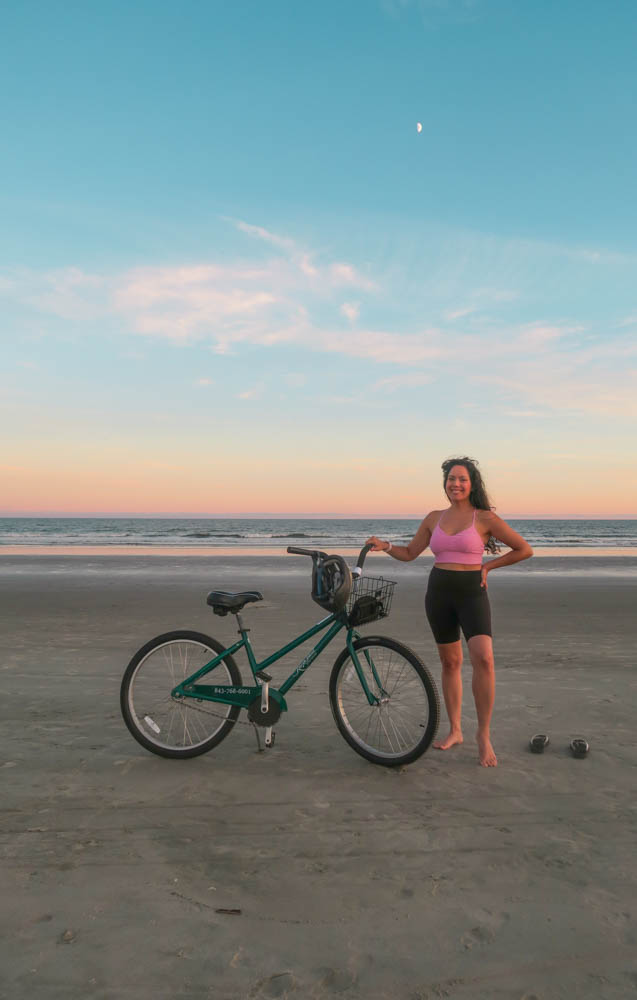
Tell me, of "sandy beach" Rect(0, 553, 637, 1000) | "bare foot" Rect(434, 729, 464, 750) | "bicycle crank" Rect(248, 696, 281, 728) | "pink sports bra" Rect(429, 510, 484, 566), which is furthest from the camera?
"bare foot" Rect(434, 729, 464, 750)

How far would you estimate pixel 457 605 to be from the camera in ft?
15.1

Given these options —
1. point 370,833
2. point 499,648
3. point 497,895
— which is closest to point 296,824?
point 370,833

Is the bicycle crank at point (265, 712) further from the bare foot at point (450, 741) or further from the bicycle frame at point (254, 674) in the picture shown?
the bare foot at point (450, 741)

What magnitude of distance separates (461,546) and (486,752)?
1379 mm

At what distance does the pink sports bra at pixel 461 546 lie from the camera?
14.9 feet

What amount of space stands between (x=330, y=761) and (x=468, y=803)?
104cm

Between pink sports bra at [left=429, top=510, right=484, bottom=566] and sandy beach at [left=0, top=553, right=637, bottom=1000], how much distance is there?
136 cm

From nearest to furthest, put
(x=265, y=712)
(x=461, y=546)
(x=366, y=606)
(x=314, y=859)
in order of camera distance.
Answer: (x=314, y=859)
(x=366, y=606)
(x=265, y=712)
(x=461, y=546)

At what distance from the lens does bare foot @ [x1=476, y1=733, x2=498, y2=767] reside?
4.36 metres

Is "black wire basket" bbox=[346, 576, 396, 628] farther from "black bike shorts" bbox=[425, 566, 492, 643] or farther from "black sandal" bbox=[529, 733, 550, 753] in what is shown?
"black sandal" bbox=[529, 733, 550, 753]

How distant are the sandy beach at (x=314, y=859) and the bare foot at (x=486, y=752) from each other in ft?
0.20

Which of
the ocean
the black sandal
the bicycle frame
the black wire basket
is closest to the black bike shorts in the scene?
the black wire basket

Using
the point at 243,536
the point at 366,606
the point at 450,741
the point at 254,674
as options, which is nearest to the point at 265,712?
the point at 254,674

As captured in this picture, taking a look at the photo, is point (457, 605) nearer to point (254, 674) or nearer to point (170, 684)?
point (254, 674)
